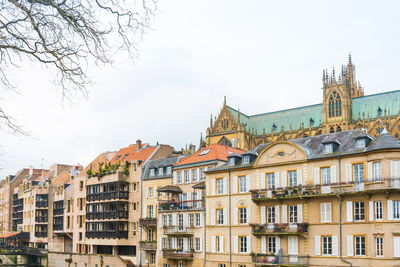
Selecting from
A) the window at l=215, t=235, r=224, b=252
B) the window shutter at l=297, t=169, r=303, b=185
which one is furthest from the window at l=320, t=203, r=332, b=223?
the window at l=215, t=235, r=224, b=252

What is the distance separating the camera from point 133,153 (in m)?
75.2

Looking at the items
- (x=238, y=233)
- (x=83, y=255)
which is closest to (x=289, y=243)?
(x=238, y=233)

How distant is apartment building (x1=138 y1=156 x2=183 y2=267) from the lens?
61.8m

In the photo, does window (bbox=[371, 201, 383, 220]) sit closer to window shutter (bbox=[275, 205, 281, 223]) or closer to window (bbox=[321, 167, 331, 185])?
window (bbox=[321, 167, 331, 185])

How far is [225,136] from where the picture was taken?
111 meters

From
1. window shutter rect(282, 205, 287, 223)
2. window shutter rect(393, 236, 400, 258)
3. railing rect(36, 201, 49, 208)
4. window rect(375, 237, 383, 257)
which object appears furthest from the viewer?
railing rect(36, 201, 49, 208)

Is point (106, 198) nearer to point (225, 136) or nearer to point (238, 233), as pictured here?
point (238, 233)

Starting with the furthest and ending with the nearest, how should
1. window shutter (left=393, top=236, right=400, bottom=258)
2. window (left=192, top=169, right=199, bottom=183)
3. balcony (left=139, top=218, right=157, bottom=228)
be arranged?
1. balcony (left=139, top=218, right=157, bottom=228)
2. window (left=192, top=169, right=199, bottom=183)
3. window shutter (left=393, top=236, right=400, bottom=258)

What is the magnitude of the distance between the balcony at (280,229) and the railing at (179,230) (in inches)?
366

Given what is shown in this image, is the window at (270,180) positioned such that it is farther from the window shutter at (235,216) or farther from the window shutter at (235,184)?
the window shutter at (235,216)

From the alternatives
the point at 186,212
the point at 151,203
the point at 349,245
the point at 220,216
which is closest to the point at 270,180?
the point at 220,216

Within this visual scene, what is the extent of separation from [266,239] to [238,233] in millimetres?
3544

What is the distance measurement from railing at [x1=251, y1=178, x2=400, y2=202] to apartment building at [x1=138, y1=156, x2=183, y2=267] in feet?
57.1

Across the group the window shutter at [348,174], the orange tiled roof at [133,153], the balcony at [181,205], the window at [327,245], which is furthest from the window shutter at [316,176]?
the orange tiled roof at [133,153]
